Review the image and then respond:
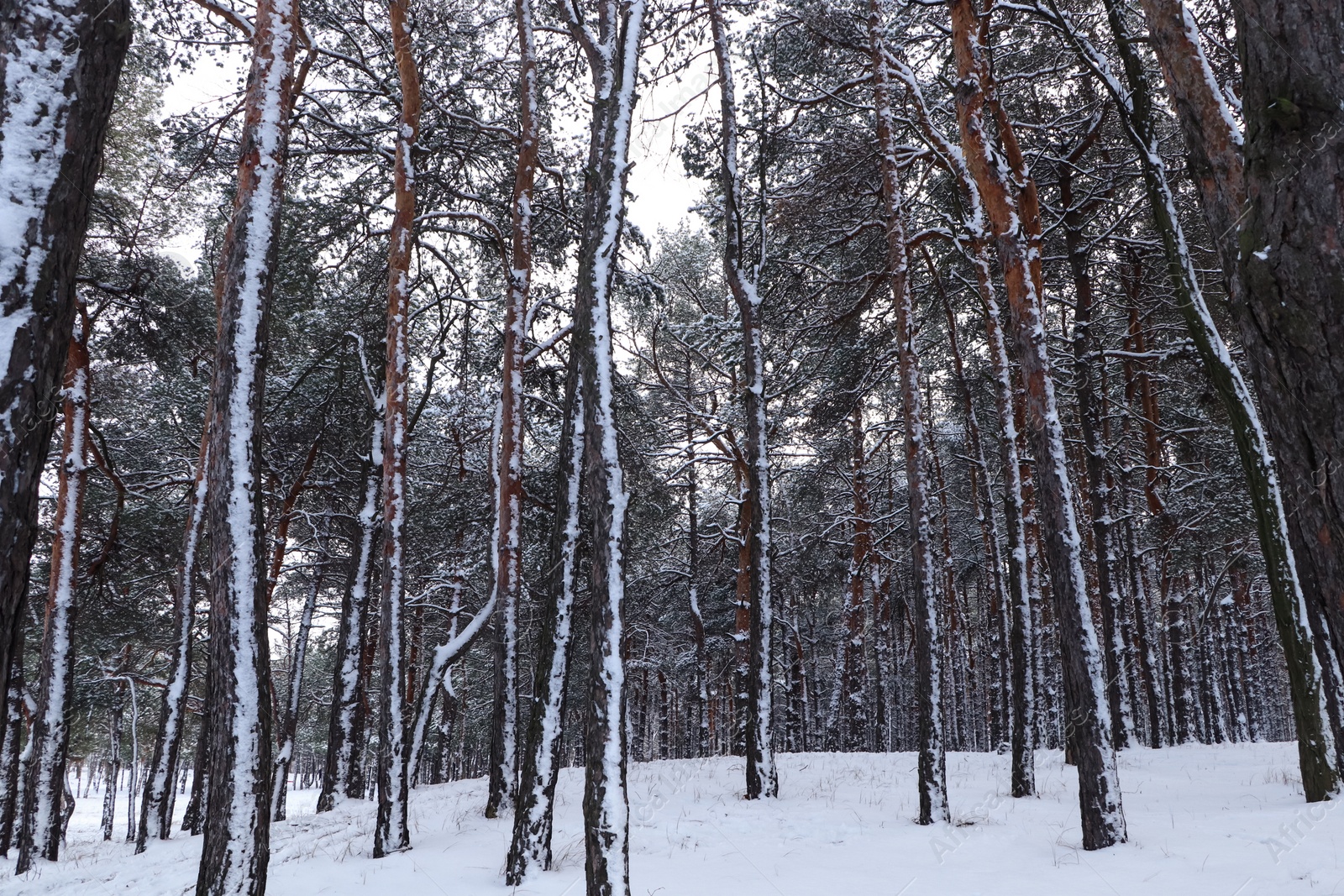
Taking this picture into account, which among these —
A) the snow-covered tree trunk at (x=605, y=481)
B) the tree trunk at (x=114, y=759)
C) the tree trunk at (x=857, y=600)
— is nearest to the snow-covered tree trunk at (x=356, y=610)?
the snow-covered tree trunk at (x=605, y=481)

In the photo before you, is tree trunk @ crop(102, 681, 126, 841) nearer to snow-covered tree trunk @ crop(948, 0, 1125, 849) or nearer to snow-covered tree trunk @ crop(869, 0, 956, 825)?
snow-covered tree trunk @ crop(869, 0, 956, 825)

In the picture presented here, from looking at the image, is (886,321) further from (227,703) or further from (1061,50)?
(227,703)

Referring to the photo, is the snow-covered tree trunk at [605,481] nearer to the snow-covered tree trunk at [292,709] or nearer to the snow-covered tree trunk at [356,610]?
the snow-covered tree trunk at [356,610]

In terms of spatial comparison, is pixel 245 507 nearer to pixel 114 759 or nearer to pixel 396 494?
pixel 396 494

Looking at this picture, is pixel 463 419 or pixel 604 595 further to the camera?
pixel 463 419

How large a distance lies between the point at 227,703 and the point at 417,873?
2.85m

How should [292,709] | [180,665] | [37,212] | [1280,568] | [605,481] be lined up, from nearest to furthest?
1. [37,212]
2. [605,481]
3. [1280,568]
4. [180,665]
5. [292,709]

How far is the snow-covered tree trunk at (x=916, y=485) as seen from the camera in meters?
8.05

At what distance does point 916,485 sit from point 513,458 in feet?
16.1

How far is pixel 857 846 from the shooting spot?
7039 millimetres

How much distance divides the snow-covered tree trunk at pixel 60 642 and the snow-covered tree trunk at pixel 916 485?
1173cm

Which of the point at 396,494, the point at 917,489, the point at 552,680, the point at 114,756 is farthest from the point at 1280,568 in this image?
the point at 114,756

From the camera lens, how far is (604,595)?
506 cm

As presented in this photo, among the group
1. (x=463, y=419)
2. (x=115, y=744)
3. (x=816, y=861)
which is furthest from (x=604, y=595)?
(x=115, y=744)
